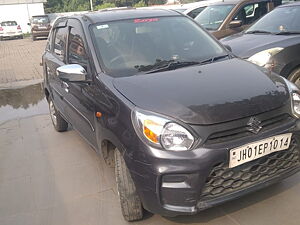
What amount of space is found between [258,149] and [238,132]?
0.20 m

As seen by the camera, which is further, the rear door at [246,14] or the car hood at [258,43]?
the rear door at [246,14]

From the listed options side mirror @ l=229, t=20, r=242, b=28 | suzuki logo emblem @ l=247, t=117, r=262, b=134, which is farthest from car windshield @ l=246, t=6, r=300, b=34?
suzuki logo emblem @ l=247, t=117, r=262, b=134

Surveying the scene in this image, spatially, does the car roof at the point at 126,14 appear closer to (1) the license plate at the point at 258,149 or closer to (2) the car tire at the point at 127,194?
(2) the car tire at the point at 127,194

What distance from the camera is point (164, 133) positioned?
2484mm

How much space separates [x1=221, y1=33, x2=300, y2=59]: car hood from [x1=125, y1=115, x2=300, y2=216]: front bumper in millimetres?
2640

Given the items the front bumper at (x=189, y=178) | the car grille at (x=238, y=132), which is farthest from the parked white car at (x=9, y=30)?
the car grille at (x=238, y=132)

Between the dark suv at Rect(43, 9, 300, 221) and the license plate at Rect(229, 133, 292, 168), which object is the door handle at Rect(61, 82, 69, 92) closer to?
the dark suv at Rect(43, 9, 300, 221)

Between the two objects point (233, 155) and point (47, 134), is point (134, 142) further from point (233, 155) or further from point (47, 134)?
point (47, 134)

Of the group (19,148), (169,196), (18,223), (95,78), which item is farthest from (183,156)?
(19,148)

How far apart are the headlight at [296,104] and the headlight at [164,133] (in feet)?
3.11

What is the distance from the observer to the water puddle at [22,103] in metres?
6.74

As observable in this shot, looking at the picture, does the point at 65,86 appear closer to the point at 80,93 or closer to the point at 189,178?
the point at 80,93

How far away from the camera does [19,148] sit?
4992 mm

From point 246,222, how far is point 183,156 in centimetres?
88
